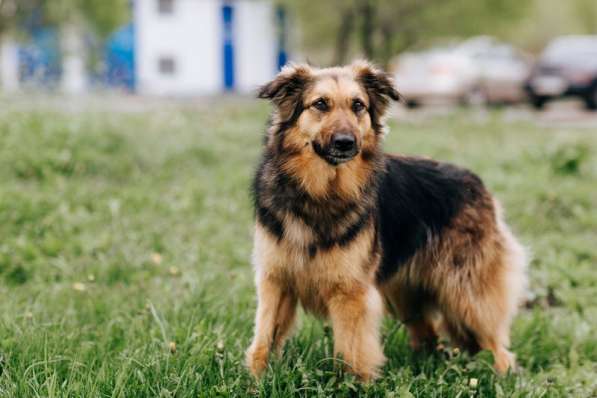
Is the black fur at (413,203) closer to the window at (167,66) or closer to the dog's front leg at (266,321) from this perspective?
the dog's front leg at (266,321)

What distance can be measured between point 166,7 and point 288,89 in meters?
25.1

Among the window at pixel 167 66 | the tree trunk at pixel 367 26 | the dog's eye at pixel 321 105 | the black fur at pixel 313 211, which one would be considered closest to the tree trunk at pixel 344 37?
the tree trunk at pixel 367 26

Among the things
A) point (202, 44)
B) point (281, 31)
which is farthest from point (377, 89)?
point (202, 44)

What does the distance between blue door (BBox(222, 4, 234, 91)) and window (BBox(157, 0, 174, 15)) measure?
85.8 inches

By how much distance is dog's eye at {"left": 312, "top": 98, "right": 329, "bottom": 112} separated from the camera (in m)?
3.49

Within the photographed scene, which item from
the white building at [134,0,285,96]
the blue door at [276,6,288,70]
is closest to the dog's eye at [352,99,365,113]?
the blue door at [276,6,288,70]

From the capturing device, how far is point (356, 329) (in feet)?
11.0

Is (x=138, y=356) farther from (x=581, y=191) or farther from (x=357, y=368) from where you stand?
(x=581, y=191)

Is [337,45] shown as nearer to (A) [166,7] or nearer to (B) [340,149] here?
(A) [166,7]

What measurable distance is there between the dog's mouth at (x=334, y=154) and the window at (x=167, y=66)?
2497 centimetres

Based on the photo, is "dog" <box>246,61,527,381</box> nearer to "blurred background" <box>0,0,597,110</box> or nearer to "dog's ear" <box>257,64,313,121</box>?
"dog's ear" <box>257,64,313,121</box>

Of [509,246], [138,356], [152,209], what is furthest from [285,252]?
[152,209]

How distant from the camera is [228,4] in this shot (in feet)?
90.3

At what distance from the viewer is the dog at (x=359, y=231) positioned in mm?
3363
